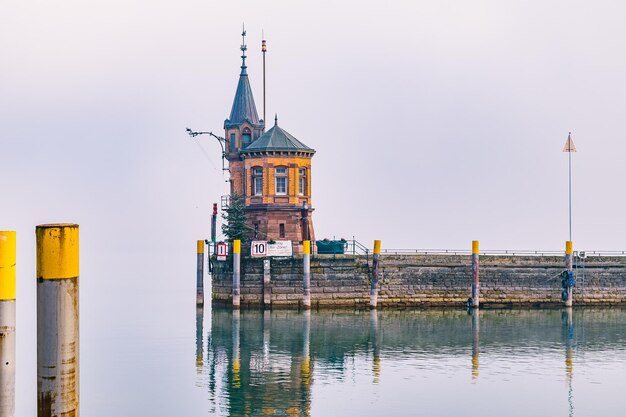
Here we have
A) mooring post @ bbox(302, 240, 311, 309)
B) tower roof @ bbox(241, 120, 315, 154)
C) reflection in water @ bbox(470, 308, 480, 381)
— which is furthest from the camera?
tower roof @ bbox(241, 120, 315, 154)

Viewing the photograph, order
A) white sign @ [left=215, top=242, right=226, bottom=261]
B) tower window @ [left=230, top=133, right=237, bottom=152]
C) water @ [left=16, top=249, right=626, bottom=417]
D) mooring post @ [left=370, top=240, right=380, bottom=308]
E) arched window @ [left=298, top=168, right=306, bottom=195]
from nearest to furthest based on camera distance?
water @ [left=16, top=249, right=626, bottom=417] < mooring post @ [left=370, top=240, right=380, bottom=308] < white sign @ [left=215, top=242, right=226, bottom=261] < arched window @ [left=298, top=168, right=306, bottom=195] < tower window @ [left=230, top=133, right=237, bottom=152]

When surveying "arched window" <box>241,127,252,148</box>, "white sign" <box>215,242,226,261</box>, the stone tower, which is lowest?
"white sign" <box>215,242,226,261</box>

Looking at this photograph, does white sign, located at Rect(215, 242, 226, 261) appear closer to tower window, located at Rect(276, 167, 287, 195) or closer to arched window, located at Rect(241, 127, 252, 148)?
tower window, located at Rect(276, 167, 287, 195)

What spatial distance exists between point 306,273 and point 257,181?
8.54m

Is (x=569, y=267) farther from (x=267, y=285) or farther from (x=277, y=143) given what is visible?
(x=277, y=143)

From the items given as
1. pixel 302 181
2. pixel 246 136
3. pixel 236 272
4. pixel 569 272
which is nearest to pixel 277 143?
pixel 302 181

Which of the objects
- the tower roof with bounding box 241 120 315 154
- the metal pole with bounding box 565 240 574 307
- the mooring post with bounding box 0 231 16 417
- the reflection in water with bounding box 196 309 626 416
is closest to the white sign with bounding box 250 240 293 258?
the reflection in water with bounding box 196 309 626 416

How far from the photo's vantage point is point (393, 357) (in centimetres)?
4822

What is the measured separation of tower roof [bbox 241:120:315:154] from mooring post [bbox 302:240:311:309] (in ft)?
24.3

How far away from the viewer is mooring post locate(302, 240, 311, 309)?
2377 inches

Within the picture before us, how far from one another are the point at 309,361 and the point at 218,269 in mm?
18889

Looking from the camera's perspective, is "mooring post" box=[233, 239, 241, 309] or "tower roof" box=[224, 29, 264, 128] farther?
"tower roof" box=[224, 29, 264, 128]

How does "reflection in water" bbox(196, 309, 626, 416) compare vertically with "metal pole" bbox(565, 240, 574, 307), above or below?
below

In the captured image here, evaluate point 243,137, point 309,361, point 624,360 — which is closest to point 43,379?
point 309,361
